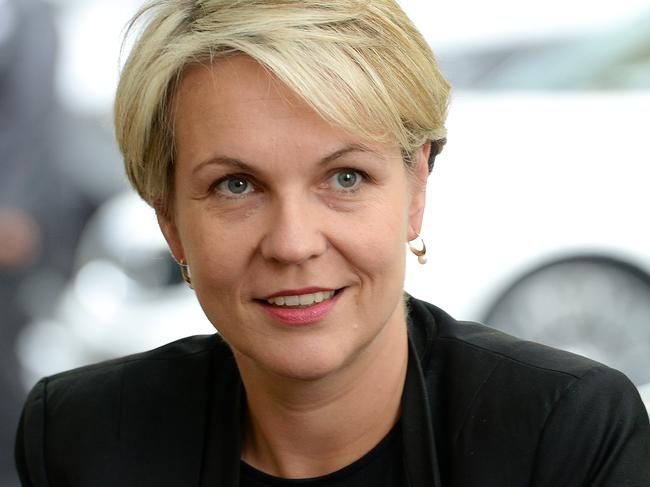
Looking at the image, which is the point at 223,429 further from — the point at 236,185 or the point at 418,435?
the point at 236,185

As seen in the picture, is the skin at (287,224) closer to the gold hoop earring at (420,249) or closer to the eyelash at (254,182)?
the eyelash at (254,182)

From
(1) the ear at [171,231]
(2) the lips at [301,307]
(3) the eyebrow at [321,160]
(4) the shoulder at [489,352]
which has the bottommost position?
(4) the shoulder at [489,352]

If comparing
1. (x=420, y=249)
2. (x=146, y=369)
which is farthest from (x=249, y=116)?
(x=146, y=369)

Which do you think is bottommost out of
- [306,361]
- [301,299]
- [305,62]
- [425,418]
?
[425,418]

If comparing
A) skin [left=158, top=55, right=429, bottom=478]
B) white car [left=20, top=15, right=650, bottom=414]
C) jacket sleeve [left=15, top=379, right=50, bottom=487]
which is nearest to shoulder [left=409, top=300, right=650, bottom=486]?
skin [left=158, top=55, right=429, bottom=478]

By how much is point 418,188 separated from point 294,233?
354mm

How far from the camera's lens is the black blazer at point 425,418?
185 cm

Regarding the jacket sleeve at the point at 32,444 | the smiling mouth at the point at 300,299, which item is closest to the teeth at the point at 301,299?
the smiling mouth at the point at 300,299

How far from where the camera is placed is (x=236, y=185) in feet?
6.01

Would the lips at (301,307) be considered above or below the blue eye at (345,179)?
below

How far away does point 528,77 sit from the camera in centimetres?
362

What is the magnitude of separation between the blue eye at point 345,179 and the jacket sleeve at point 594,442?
0.50m

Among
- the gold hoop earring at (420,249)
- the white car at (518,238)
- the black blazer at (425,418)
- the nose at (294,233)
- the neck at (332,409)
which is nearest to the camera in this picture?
the nose at (294,233)

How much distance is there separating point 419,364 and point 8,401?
6.87ft
